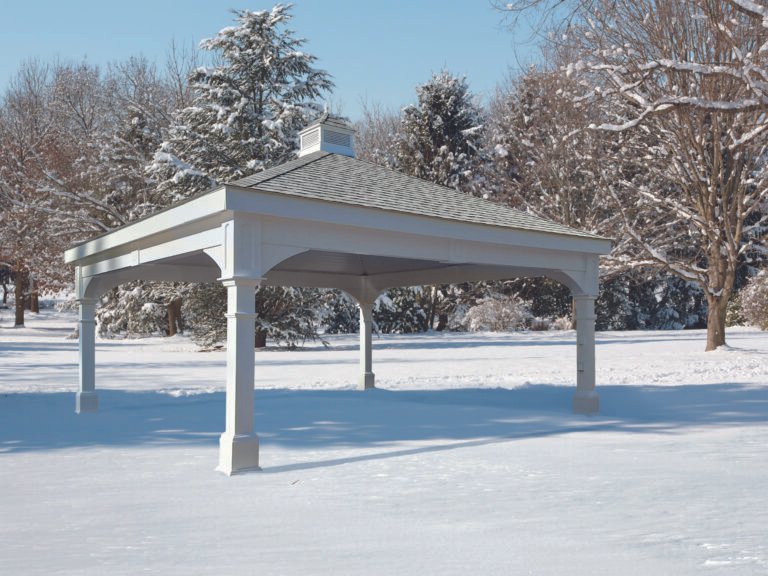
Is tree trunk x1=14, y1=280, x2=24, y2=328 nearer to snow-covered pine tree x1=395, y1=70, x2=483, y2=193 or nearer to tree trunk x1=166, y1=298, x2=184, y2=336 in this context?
tree trunk x1=166, y1=298, x2=184, y2=336

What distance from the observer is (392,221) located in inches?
354

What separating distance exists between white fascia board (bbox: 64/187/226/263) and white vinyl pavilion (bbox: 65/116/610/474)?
22 mm

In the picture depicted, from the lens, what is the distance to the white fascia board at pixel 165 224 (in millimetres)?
7750

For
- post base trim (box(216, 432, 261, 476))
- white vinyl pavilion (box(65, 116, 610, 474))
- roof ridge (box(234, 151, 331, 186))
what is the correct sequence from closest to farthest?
post base trim (box(216, 432, 261, 476)) → white vinyl pavilion (box(65, 116, 610, 474)) → roof ridge (box(234, 151, 331, 186))

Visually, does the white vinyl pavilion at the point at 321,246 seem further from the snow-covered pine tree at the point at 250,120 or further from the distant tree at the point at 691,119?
A: the snow-covered pine tree at the point at 250,120

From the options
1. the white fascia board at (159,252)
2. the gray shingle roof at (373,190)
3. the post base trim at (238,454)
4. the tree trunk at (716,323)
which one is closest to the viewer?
the post base trim at (238,454)

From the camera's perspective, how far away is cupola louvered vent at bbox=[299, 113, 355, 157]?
12234 mm

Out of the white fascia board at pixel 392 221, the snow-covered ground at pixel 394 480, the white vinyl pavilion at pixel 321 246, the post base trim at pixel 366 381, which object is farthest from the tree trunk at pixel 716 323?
the post base trim at pixel 366 381

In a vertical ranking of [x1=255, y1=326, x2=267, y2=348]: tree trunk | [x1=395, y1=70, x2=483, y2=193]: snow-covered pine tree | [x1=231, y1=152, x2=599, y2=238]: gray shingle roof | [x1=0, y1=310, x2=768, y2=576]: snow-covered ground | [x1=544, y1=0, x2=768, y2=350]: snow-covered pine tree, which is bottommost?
[x1=0, y1=310, x2=768, y2=576]: snow-covered ground

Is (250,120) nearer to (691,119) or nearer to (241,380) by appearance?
(691,119)

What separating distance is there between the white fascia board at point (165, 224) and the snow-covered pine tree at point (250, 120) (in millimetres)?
13663

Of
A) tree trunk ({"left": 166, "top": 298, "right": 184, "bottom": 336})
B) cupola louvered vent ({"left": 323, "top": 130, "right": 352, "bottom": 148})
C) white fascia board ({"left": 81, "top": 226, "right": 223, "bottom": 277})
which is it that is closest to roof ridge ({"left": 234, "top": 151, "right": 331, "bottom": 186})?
cupola louvered vent ({"left": 323, "top": 130, "right": 352, "bottom": 148})

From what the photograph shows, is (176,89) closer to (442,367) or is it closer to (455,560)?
(442,367)

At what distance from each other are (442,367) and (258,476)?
11.7m
